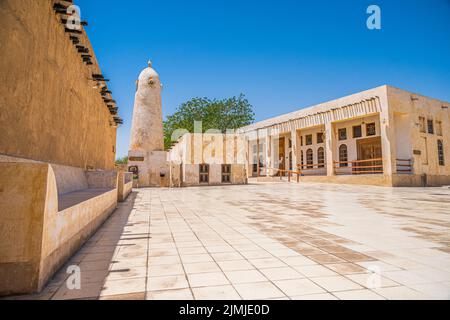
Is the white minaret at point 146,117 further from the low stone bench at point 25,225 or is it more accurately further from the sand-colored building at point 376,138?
the low stone bench at point 25,225

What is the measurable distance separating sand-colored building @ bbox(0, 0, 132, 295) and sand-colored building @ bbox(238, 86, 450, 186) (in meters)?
15.9

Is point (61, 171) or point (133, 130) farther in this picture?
point (133, 130)

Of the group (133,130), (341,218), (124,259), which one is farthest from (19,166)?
(133,130)

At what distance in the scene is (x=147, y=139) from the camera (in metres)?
18.7

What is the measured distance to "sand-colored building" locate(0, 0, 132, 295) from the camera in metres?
2.06

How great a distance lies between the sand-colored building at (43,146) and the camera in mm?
2062

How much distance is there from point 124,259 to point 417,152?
67.9 feet

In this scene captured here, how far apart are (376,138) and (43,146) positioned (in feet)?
66.6

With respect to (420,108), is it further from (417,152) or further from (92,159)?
(92,159)

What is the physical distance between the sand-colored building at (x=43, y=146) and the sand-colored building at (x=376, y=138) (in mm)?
15851

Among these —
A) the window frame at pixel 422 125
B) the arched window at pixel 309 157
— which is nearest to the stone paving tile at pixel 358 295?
the window frame at pixel 422 125

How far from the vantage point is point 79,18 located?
6.11 m

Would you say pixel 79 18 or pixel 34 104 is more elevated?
pixel 79 18

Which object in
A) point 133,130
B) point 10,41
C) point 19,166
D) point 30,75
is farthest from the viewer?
point 133,130
